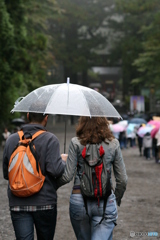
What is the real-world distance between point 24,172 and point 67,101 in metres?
0.93

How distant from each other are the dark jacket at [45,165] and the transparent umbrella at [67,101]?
1.18ft

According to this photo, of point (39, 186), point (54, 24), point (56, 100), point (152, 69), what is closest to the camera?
point (39, 186)

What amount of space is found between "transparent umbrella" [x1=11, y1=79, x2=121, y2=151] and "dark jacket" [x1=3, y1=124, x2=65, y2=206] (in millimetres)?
358

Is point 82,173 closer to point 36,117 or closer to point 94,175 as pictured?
point 94,175

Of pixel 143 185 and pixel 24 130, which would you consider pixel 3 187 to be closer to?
pixel 143 185

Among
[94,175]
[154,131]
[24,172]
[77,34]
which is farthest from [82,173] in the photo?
[77,34]

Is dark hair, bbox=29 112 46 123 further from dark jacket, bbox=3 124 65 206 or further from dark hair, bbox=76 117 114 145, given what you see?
dark hair, bbox=76 117 114 145

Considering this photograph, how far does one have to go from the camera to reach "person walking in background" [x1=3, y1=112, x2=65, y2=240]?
3.59m

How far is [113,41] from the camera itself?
176ft

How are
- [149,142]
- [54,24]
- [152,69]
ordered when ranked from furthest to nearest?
[54,24] < [152,69] < [149,142]

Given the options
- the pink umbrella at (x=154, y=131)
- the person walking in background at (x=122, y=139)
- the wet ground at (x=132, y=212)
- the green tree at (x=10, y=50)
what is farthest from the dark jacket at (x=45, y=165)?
the person walking in background at (x=122, y=139)

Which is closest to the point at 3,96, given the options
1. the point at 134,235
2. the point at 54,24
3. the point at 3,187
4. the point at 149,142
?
the point at 149,142

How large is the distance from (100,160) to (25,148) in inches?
21.9

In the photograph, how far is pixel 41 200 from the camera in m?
3.59
